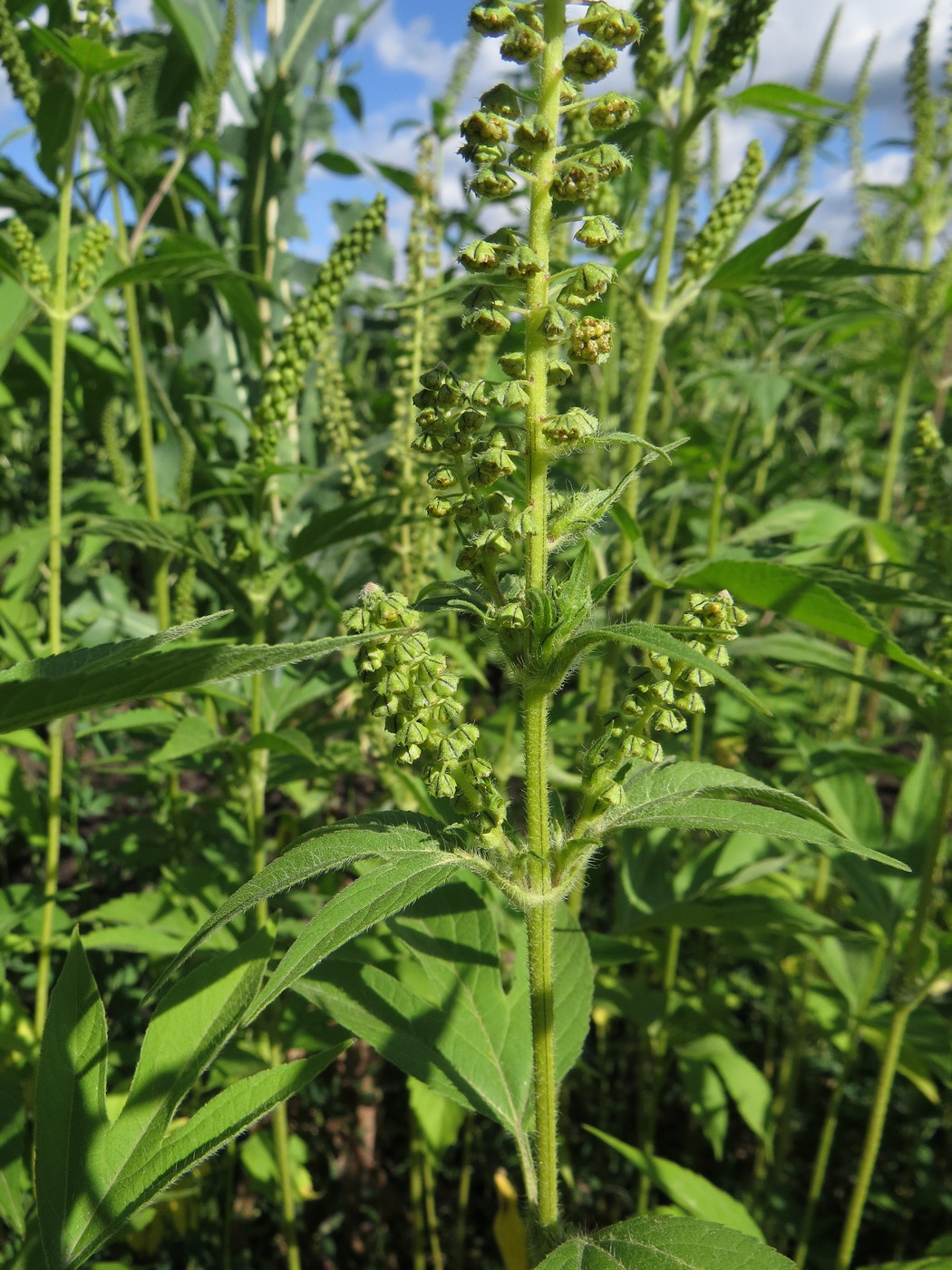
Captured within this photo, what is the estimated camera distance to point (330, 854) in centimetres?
101

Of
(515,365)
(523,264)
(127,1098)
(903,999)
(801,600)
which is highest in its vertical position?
(523,264)

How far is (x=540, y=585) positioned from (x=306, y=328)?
1.10 m

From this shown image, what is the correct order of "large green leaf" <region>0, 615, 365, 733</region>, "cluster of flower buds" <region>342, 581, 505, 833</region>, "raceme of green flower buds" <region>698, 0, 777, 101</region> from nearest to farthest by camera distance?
1. "large green leaf" <region>0, 615, 365, 733</region>
2. "cluster of flower buds" <region>342, 581, 505, 833</region>
3. "raceme of green flower buds" <region>698, 0, 777, 101</region>

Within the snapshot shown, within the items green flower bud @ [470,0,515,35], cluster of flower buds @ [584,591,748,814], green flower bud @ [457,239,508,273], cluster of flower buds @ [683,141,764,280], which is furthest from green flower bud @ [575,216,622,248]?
cluster of flower buds @ [683,141,764,280]

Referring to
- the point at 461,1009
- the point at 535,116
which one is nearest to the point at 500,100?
the point at 535,116

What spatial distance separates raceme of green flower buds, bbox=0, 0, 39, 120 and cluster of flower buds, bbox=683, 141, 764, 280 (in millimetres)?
1719

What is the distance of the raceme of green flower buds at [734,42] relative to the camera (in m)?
2.12

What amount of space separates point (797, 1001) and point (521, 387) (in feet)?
7.70

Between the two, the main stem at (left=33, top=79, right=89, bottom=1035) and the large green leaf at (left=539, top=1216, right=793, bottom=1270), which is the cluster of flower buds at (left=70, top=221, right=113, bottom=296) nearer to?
the main stem at (left=33, top=79, right=89, bottom=1035)

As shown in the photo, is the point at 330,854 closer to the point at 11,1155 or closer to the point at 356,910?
the point at 356,910

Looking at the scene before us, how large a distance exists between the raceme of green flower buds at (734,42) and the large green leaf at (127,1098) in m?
2.19

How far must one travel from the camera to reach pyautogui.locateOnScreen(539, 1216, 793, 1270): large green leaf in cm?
100

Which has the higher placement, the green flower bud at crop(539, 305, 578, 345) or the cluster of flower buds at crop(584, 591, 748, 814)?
the green flower bud at crop(539, 305, 578, 345)

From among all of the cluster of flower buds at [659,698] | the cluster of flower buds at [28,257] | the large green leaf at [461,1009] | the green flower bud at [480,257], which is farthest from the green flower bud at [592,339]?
the cluster of flower buds at [28,257]
